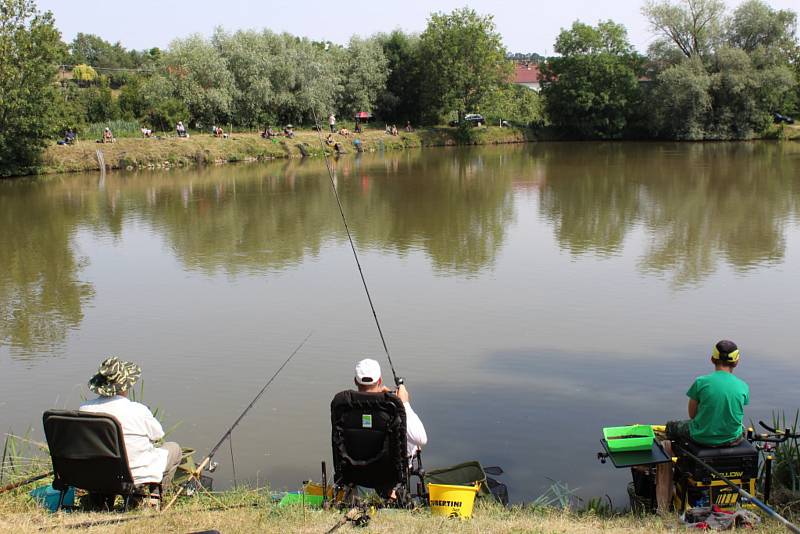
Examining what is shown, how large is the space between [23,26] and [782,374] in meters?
27.9

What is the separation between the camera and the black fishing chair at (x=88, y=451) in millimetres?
Answer: 4074

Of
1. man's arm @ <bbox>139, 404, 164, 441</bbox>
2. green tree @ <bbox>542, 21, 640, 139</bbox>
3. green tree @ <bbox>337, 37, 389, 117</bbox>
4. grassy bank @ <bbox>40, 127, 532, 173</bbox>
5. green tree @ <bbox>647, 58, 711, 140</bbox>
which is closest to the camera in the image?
man's arm @ <bbox>139, 404, 164, 441</bbox>

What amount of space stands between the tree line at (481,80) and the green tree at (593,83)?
78mm

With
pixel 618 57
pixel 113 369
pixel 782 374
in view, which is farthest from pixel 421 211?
pixel 618 57

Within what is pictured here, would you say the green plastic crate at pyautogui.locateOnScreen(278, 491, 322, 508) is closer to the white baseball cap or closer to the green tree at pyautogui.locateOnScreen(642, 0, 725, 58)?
the white baseball cap

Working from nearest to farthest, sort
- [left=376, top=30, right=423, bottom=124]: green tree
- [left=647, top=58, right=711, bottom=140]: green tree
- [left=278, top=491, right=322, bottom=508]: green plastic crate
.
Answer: [left=278, top=491, right=322, bottom=508]: green plastic crate, [left=647, top=58, right=711, bottom=140]: green tree, [left=376, top=30, right=423, bottom=124]: green tree

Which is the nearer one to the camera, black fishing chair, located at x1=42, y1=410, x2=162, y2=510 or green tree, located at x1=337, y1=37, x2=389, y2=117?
black fishing chair, located at x1=42, y1=410, x2=162, y2=510

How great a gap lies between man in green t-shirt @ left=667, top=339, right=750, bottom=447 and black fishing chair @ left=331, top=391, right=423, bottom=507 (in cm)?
165

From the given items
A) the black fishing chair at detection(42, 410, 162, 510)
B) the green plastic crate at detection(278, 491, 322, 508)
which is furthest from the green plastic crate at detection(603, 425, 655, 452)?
the black fishing chair at detection(42, 410, 162, 510)

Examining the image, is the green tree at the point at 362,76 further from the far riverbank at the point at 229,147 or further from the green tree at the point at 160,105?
the green tree at the point at 160,105

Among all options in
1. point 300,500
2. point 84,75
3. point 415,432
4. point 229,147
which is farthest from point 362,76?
point 300,500

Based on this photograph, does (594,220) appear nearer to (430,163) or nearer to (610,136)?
(430,163)

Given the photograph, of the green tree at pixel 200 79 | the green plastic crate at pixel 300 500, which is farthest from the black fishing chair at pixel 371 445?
the green tree at pixel 200 79

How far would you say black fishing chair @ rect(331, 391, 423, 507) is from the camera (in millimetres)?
4266
